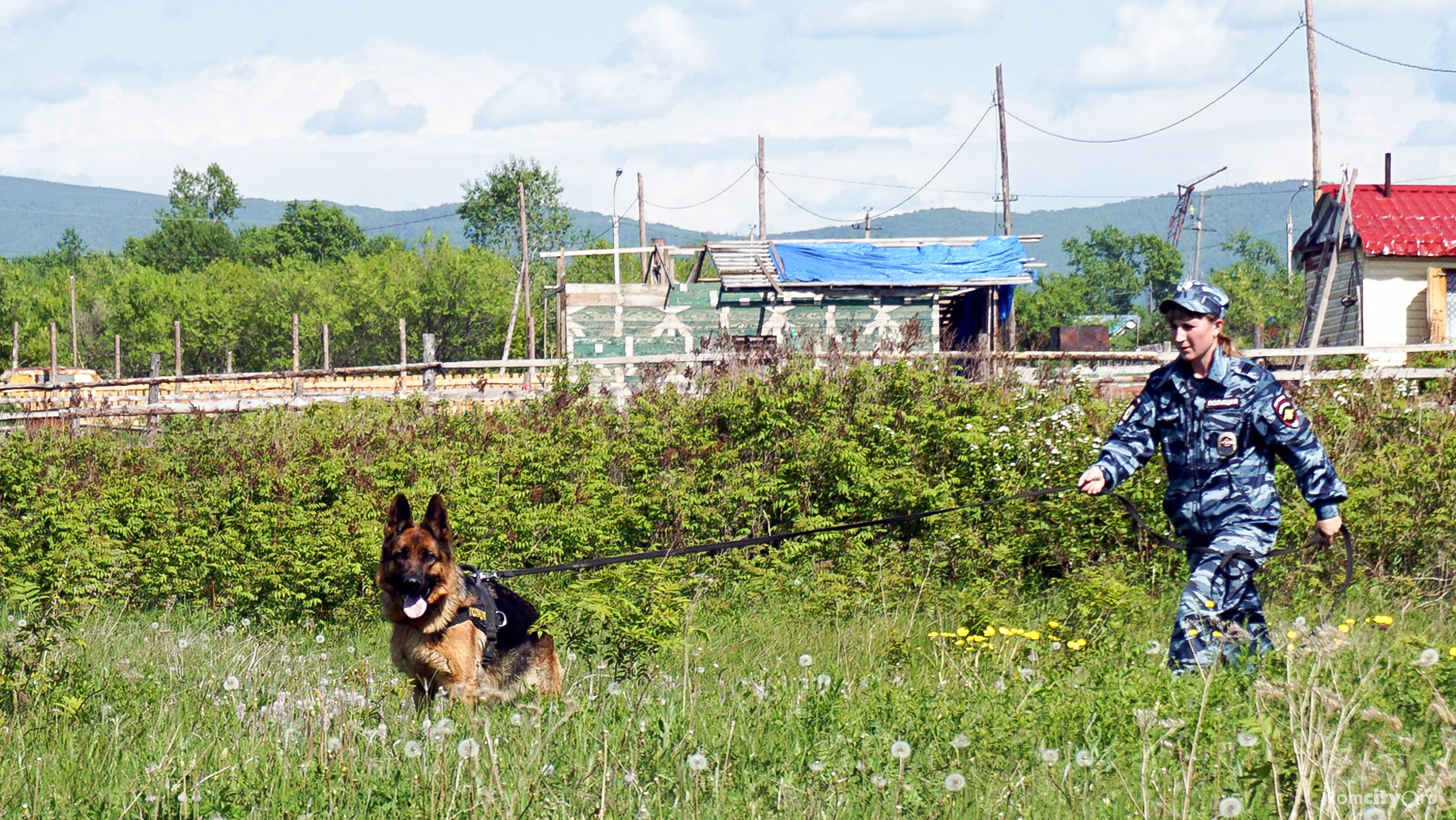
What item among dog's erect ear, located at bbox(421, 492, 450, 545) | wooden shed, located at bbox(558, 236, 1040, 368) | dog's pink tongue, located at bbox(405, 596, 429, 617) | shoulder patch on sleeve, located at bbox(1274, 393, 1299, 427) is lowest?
dog's pink tongue, located at bbox(405, 596, 429, 617)

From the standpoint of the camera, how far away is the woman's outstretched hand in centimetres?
508

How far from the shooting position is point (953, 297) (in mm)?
31094

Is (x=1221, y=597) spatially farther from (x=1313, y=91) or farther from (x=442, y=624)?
(x=1313, y=91)

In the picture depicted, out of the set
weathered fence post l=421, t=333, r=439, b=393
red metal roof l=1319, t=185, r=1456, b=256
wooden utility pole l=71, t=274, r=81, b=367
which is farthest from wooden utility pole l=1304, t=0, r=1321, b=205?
wooden utility pole l=71, t=274, r=81, b=367

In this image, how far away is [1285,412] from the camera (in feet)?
16.6

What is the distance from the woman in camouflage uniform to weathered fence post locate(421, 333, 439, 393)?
533 inches

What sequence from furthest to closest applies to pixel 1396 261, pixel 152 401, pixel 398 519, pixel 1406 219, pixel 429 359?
1. pixel 1406 219
2. pixel 1396 261
3. pixel 429 359
4. pixel 152 401
5. pixel 398 519

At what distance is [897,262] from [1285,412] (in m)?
25.2

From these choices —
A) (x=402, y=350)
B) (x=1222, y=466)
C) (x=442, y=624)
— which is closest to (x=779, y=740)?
(x=442, y=624)

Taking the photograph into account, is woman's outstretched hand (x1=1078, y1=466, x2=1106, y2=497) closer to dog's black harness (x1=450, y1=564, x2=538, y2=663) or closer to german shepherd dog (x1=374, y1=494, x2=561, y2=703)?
german shepherd dog (x1=374, y1=494, x2=561, y2=703)

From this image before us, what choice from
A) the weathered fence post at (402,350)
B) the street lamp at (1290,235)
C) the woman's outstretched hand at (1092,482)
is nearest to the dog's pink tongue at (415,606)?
the woman's outstretched hand at (1092,482)

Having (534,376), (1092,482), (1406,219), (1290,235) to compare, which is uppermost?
(1290,235)

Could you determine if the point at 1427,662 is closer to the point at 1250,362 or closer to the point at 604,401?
the point at 1250,362

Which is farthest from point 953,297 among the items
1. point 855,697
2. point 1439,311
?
point 855,697
